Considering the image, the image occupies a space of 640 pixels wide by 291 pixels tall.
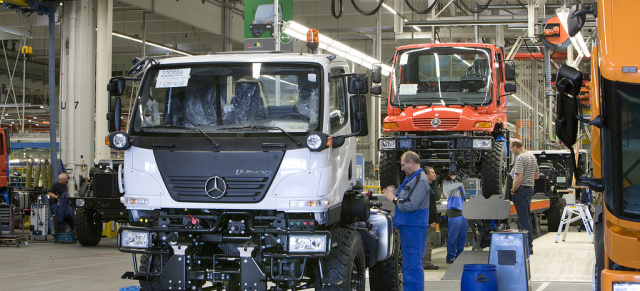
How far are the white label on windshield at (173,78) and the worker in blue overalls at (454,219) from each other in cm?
649

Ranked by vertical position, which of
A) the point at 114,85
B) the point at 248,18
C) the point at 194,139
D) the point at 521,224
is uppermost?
the point at 248,18

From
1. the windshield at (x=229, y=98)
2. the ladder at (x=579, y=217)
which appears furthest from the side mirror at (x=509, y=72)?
the windshield at (x=229, y=98)

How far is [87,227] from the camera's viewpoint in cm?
1628

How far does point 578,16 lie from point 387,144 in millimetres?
6775

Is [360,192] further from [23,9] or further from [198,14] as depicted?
[198,14]

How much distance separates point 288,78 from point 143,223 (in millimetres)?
1861

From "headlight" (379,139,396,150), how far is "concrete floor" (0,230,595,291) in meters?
2.00

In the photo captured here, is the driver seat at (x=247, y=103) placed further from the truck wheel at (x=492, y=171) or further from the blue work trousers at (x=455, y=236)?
the blue work trousers at (x=455, y=236)

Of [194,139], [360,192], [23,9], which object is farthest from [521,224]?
[23,9]

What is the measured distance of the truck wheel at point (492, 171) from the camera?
474 inches

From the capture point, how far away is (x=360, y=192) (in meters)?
7.76

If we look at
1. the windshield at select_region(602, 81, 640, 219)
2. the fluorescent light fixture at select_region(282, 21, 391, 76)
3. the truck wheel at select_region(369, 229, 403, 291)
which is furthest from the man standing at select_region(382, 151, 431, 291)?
the fluorescent light fixture at select_region(282, 21, 391, 76)

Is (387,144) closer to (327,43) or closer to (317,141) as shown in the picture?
(327,43)

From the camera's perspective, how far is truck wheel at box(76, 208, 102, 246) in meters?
16.2
